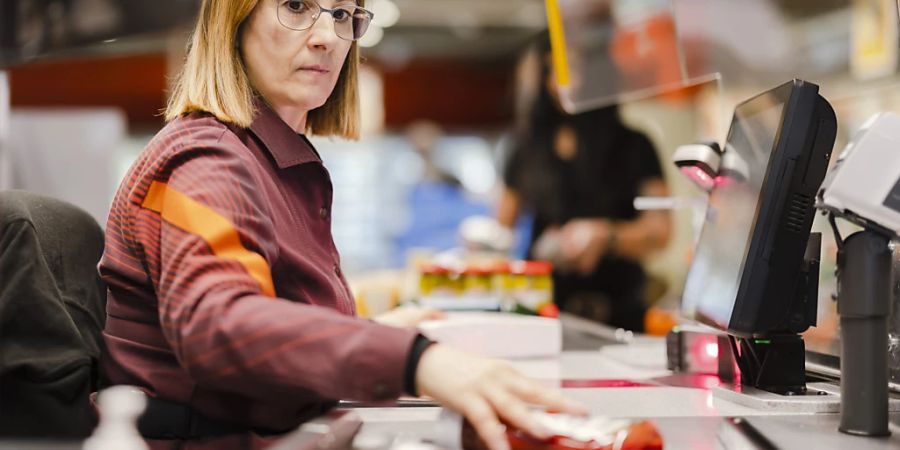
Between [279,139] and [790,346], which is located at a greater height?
[279,139]

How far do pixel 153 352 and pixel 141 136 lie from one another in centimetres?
732

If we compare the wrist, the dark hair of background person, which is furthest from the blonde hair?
the dark hair of background person

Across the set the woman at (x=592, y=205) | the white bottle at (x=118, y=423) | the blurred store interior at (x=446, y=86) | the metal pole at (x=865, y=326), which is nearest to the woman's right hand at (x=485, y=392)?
the white bottle at (x=118, y=423)

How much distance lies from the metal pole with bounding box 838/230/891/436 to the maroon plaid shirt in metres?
0.58

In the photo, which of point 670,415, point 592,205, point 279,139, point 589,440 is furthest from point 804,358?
point 592,205

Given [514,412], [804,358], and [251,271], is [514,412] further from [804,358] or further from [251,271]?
[804,358]

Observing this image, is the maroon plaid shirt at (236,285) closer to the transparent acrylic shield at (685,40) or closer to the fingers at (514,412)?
the fingers at (514,412)

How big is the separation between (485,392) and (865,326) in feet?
1.70

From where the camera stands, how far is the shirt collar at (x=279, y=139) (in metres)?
1.36

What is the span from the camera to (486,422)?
3.10ft

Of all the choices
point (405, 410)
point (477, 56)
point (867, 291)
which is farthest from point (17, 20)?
point (477, 56)

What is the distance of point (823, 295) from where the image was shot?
1704 mm

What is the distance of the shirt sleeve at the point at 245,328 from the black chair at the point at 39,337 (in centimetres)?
33

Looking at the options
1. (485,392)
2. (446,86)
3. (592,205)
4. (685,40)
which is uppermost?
(446,86)
